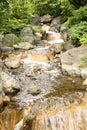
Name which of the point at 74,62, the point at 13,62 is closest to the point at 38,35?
the point at 13,62

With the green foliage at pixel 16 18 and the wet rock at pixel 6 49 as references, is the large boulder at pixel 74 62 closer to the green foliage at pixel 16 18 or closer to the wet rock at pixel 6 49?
the wet rock at pixel 6 49

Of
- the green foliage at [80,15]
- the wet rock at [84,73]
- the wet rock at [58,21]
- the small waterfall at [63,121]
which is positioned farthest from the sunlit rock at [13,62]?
the wet rock at [58,21]

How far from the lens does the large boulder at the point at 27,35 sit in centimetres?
1825

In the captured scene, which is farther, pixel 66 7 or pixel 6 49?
pixel 66 7

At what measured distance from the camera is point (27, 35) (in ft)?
61.7

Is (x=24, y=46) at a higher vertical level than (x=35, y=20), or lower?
lower

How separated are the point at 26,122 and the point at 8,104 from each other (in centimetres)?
152

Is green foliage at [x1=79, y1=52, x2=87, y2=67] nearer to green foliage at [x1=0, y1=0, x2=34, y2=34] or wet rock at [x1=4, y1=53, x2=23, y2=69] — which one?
wet rock at [x1=4, y1=53, x2=23, y2=69]

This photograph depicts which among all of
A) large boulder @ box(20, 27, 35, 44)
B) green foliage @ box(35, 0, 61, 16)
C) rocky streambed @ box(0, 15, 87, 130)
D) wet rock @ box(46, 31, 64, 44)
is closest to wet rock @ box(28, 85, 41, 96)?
rocky streambed @ box(0, 15, 87, 130)

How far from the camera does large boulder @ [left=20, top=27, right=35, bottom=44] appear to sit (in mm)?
18255

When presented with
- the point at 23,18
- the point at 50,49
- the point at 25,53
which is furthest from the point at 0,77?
the point at 23,18

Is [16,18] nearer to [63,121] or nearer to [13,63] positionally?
[13,63]

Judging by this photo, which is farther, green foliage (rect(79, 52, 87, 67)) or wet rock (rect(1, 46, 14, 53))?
wet rock (rect(1, 46, 14, 53))

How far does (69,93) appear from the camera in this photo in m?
9.95
